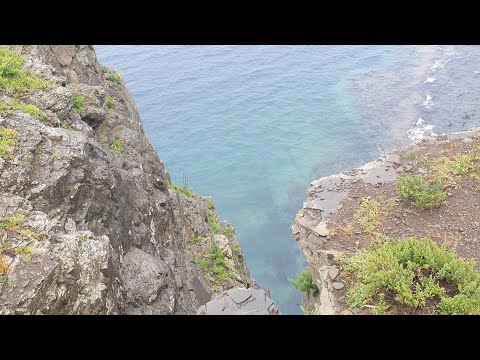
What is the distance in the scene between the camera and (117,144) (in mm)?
21547

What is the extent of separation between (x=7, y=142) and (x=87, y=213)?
326cm

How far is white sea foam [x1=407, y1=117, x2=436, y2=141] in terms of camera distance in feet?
134

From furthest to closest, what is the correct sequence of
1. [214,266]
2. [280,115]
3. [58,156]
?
1. [280,115]
2. [214,266]
3. [58,156]

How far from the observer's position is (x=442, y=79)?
49719mm

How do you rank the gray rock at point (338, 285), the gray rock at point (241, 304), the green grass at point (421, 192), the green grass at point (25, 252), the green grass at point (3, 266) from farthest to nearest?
the green grass at point (421, 192), the gray rock at point (338, 285), the gray rock at point (241, 304), the green grass at point (25, 252), the green grass at point (3, 266)

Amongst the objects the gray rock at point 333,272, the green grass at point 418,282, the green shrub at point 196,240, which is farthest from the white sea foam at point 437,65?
the green grass at point 418,282

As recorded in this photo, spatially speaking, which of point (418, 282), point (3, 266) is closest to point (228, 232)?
point (418, 282)

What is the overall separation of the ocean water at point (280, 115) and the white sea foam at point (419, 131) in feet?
0.33

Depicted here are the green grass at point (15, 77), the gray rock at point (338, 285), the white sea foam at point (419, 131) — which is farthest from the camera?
the white sea foam at point (419, 131)

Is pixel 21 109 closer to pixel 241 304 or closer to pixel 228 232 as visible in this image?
pixel 241 304

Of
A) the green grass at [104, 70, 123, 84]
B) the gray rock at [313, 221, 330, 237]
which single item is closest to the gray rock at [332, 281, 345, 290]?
the gray rock at [313, 221, 330, 237]

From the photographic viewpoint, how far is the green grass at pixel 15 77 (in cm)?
1544

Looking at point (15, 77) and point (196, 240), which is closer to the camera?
point (15, 77)

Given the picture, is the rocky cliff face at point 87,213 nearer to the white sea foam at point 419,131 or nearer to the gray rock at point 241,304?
the gray rock at point 241,304
